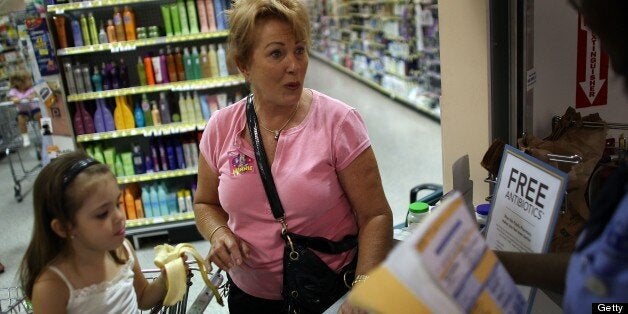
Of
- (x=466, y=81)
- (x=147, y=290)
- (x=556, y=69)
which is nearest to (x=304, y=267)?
(x=147, y=290)

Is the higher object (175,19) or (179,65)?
(175,19)

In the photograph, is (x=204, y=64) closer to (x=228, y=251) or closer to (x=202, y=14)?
(x=202, y=14)

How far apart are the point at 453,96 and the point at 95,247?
1.57 meters

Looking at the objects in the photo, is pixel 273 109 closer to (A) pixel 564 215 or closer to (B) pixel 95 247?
(B) pixel 95 247

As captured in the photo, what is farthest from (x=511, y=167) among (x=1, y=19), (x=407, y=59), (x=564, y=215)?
(x=1, y=19)

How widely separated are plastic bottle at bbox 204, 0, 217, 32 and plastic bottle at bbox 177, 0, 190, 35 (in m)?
0.19

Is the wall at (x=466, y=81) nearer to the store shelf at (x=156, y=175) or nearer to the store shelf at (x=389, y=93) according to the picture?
the store shelf at (x=156, y=175)

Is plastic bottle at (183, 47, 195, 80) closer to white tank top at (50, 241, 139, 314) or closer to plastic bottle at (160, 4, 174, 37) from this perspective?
plastic bottle at (160, 4, 174, 37)

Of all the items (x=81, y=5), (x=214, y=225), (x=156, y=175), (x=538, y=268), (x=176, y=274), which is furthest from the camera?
(x=156, y=175)

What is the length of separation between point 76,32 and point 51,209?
330cm

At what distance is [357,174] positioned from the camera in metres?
1.64

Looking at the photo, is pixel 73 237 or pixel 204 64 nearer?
pixel 73 237

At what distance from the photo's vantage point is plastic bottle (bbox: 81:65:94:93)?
446 cm

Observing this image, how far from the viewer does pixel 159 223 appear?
15.9 ft
